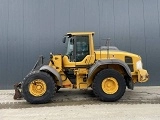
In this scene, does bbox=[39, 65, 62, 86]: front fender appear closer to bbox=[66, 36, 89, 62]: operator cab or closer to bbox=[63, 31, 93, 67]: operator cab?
bbox=[63, 31, 93, 67]: operator cab

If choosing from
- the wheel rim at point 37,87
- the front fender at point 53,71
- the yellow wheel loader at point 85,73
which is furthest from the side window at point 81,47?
the wheel rim at point 37,87

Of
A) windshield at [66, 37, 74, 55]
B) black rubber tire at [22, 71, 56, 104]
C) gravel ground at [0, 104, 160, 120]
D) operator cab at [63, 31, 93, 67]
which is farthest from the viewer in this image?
windshield at [66, 37, 74, 55]

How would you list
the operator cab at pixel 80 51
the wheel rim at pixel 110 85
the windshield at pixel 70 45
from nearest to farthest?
the wheel rim at pixel 110 85 → the operator cab at pixel 80 51 → the windshield at pixel 70 45

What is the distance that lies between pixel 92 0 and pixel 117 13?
121 centimetres

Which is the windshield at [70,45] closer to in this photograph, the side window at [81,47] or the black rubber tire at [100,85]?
the side window at [81,47]

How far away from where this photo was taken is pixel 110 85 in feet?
26.0

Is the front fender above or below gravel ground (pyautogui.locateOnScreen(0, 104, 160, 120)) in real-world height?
above

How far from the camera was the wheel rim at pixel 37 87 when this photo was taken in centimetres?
777

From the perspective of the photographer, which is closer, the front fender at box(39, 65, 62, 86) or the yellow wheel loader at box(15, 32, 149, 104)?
the yellow wheel loader at box(15, 32, 149, 104)

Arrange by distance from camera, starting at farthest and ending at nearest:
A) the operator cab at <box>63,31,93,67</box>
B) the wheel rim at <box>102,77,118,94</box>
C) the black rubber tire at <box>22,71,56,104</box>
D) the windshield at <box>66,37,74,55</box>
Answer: the windshield at <box>66,37,74,55</box>
the operator cab at <box>63,31,93,67</box>
the wheel rim at <box>102,77,118,94</box>
the black rubber tire at <box>22,71,56,104</box>

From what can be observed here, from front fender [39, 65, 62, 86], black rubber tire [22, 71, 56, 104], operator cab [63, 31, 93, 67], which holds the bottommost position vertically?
black rubber tire [22, 71, 56, 104]

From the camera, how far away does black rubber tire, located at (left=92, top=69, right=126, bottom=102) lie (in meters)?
7.78

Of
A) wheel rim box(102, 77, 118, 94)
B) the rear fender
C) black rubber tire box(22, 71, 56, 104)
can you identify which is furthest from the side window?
black rubber tire box(22, 71, 56, 104)

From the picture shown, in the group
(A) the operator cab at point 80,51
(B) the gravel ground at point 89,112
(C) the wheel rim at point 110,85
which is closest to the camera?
(B) the gravel ground at point 89,112
